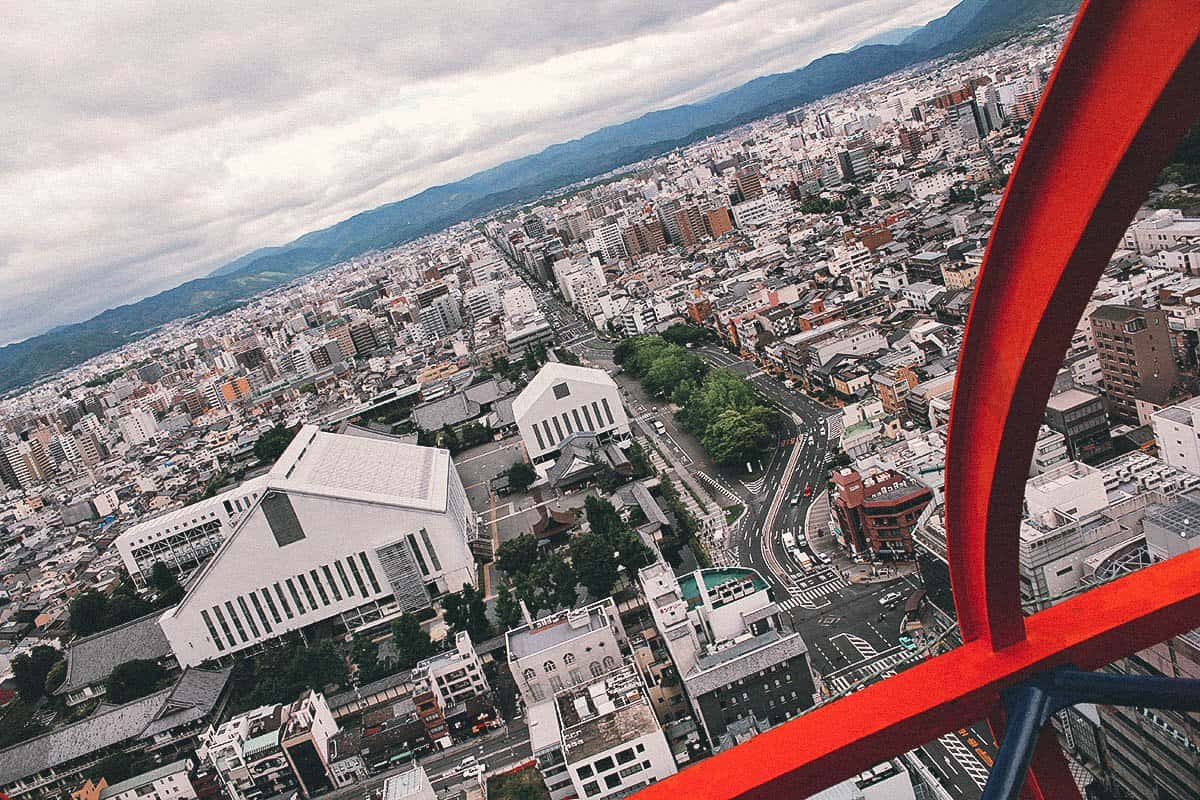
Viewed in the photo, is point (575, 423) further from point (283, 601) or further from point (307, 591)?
point (283, 601)

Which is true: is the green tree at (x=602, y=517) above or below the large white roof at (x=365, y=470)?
below

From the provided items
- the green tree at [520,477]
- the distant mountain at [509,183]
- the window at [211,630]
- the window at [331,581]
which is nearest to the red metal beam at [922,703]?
the window at [331,581]

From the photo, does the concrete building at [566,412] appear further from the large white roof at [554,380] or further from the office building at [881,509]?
the office building at [881,509]

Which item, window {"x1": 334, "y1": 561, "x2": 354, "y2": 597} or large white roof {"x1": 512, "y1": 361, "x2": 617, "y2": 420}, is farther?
large white roof {"x1": 512, "y1": 361, "x2": 617, "y2": 420}

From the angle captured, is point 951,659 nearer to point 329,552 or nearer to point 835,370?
point 329,552

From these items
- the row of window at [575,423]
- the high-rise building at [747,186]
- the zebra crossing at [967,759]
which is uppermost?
the high-rise building at [747,186]

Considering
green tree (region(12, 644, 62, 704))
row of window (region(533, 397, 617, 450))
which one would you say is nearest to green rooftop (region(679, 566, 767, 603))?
row of window (region(533, 397, 617, 450))

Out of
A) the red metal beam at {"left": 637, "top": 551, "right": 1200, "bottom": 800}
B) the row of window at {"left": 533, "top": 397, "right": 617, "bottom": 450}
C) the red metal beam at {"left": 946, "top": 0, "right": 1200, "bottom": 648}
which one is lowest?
the row of window at {"left": 533, "top": 397, "right": 617, "bottom": 450}

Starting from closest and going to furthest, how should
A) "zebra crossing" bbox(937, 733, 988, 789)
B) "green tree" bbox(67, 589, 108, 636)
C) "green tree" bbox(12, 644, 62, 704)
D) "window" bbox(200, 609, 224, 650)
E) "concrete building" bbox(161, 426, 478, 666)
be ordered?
"zebra crossing" bbox(937, 733, 988, 789), "concrete building" bbox(161, 426, 478, 666), "window" bbox(200, 609, 224, 650), "green tree" bbox(12, 644, 62, 704), "green tree" bbox(67, 589, 108, 636)

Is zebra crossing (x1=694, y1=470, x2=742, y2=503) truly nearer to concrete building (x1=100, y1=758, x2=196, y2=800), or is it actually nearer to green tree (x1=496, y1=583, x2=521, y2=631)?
green tree (x1=496, y1=583, x2=521, y2=631)
